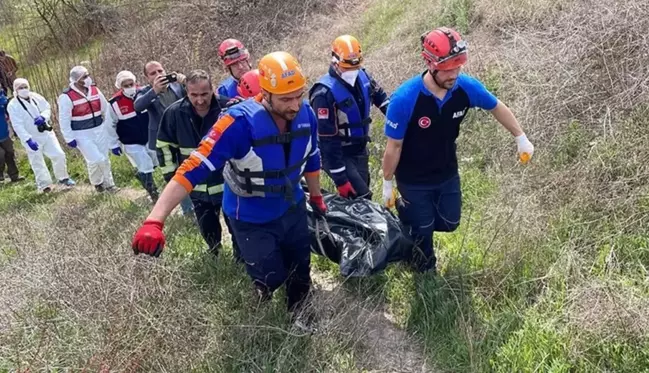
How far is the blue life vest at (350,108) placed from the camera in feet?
14.9

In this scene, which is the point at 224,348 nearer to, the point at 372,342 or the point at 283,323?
the point at 283,323

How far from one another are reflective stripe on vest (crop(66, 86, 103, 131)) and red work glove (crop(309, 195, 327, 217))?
4719mm

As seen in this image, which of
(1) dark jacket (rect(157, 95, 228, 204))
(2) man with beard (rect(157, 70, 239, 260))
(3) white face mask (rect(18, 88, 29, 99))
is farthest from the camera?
(3) white face mask (rect(18, 88, 29, 99))

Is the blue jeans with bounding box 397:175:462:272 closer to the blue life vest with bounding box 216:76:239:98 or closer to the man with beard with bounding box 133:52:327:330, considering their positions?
the man with beard with bounding box 133:52:327:330

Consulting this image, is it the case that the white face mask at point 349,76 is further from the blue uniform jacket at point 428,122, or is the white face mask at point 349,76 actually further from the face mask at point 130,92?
the face mask at point 130,92

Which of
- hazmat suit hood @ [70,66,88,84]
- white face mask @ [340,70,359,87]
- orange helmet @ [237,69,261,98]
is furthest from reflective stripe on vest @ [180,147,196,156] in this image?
hazmat suit hood @ [70,66,88,84]

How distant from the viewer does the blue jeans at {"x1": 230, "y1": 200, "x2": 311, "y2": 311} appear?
3.47m

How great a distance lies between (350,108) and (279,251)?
154 centimetres

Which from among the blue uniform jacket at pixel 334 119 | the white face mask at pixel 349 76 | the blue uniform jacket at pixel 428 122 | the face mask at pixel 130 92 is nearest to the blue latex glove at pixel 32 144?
the face mask at pixel 130 92

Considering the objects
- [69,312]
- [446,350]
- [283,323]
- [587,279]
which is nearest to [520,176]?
[587,279]

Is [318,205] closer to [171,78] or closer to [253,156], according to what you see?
[253,156]

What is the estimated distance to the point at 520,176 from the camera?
Answer: 5.07 m

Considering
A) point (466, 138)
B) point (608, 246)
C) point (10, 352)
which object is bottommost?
point (466, 138)

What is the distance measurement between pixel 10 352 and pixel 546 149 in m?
4.49
